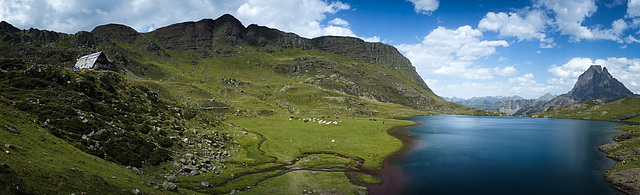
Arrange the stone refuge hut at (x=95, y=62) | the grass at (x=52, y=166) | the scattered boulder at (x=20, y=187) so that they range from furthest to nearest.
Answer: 1. the stone refuge hut at (x=95, y=62)
2. the grass at (x=52, y=166)
3. the scattered boulder at (x=20, y=187)

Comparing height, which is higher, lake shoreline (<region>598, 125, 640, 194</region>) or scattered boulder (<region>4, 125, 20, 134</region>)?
scattered boulder (<region>4, 125, 20, 134</region>)

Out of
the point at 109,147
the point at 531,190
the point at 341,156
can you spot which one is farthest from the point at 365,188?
the point at 109,147

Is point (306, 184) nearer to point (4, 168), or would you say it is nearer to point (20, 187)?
point (20, 187)

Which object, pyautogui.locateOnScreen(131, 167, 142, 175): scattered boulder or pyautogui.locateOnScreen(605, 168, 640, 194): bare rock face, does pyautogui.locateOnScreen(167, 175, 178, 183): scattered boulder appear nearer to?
pyautogui.locateOnScreen(131, 167, 142, 175): scattered boulder

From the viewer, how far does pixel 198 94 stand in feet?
476

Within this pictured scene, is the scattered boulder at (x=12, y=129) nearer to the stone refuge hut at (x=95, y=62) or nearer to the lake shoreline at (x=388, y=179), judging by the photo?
the lake shoreline at (x=388, y=179)

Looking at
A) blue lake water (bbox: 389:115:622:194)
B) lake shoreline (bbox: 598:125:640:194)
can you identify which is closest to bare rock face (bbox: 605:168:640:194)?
lake shoreline (bbox: 598:125:640:194)

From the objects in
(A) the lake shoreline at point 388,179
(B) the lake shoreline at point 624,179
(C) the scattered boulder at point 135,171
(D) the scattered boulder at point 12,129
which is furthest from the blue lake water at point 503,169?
(D) the scattered boulder at point 12,129

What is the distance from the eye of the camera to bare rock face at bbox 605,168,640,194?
4283 centimetres

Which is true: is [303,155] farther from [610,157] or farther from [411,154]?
[610,157]

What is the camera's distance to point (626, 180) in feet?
147

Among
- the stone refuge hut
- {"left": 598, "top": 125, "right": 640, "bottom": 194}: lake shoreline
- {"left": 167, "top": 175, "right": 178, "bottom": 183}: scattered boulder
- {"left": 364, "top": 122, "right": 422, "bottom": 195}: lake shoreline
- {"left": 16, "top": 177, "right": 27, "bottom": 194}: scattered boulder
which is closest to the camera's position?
{"left": 16, "top": 177, "right": 27, "bottom": 194}: scattered boulder

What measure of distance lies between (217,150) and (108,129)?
1921cm

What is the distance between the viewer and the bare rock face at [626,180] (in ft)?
141
